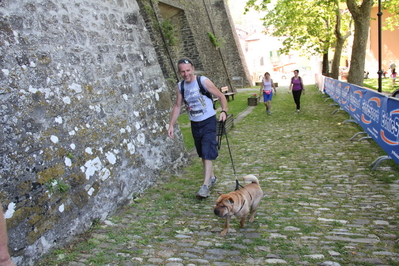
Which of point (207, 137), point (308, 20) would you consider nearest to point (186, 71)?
point (207, 137)

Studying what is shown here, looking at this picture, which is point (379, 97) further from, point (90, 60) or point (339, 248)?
point (90, 60)

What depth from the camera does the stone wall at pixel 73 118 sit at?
3.29 m

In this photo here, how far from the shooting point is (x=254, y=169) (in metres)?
6.11

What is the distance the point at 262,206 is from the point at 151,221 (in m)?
1.57

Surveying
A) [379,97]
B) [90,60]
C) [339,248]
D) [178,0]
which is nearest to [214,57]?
[178,0]

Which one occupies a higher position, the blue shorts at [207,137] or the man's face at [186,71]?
the man's face at [186,71]

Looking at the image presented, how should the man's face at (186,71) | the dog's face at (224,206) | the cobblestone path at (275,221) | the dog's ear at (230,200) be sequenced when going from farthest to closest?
1. the man's face at (186,71)
2. the dog's ear at (230,200)
3. the dog's face at (224,206)
4. the cobblestone path at (275,221)

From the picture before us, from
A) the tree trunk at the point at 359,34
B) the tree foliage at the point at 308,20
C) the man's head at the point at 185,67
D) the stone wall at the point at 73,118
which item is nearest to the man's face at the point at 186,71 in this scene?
the man's head at the point at 185,67

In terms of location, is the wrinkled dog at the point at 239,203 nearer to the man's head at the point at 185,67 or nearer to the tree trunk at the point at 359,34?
the man's head at the point at 185,67

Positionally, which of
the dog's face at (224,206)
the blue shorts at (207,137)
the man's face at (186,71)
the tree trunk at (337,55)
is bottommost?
the tree trunk at (337,55)

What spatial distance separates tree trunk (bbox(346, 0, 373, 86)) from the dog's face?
1281cm

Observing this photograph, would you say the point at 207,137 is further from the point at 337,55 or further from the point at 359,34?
the point at 337,55

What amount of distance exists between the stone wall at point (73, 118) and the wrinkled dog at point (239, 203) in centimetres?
168

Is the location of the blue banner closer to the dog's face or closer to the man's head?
the dog's face
